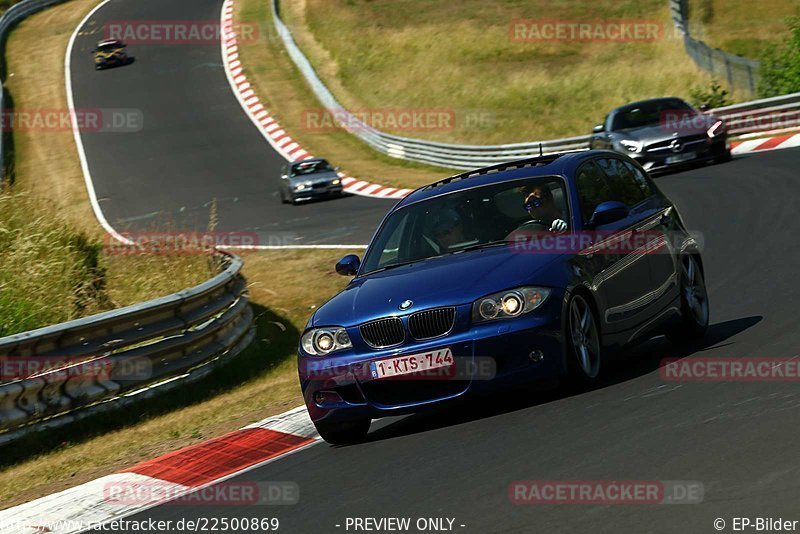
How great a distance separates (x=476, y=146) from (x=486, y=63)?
47.1 ft

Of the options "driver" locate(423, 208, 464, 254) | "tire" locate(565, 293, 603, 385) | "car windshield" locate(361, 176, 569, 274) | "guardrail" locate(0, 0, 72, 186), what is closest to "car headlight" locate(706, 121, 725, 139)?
"car windshield" locate(361, 176, 569, 274)

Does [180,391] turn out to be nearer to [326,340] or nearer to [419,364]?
[326,340]

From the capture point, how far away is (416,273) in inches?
324

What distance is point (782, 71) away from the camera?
1289 inches

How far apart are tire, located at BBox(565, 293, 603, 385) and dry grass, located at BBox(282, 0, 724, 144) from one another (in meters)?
28.9

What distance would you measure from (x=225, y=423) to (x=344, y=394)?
2378 mm

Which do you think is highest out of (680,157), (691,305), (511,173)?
(511,173)

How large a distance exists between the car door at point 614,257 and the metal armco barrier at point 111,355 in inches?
170

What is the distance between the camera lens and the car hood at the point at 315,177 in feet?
98.4

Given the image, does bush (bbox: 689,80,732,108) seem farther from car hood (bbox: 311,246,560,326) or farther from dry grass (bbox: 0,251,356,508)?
car hood (bbox: 311,246,560,326)
